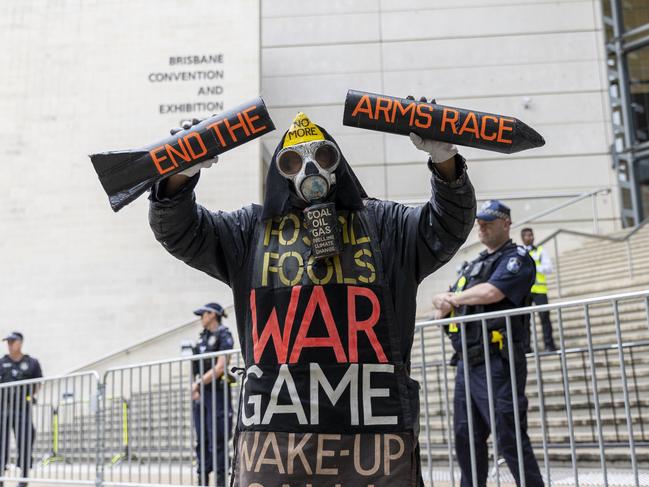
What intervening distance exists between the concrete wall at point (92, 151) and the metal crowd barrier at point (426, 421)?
7.74 m

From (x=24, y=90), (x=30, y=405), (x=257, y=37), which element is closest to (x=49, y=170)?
(x=24, y=90)

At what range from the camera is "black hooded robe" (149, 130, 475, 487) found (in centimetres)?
252

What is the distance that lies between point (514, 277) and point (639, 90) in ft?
56.4

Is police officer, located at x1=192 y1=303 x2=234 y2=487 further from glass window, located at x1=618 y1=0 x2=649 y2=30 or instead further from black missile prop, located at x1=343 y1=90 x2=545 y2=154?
glass window, located at x1=618 y1=0 x2=649 y2=30

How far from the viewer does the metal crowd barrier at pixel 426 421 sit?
5.10 metres

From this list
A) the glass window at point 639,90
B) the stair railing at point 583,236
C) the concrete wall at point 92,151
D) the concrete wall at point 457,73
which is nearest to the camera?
the stair railing at point 583,236

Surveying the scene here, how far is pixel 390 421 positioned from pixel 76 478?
6.51 meters

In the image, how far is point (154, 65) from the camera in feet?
61.6

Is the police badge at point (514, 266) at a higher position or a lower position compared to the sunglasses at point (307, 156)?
higher

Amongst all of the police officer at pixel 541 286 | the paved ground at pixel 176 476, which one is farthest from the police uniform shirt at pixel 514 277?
the police officer at pixel 541 286

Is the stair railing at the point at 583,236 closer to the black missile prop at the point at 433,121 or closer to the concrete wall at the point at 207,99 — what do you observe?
the concrete wall at the point at 207,99

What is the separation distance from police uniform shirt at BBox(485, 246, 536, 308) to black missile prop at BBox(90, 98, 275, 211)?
3020 mm

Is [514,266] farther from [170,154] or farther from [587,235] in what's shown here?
[587,235]

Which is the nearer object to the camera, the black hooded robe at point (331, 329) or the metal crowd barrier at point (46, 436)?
the black hooded robe at point (331, 329)
